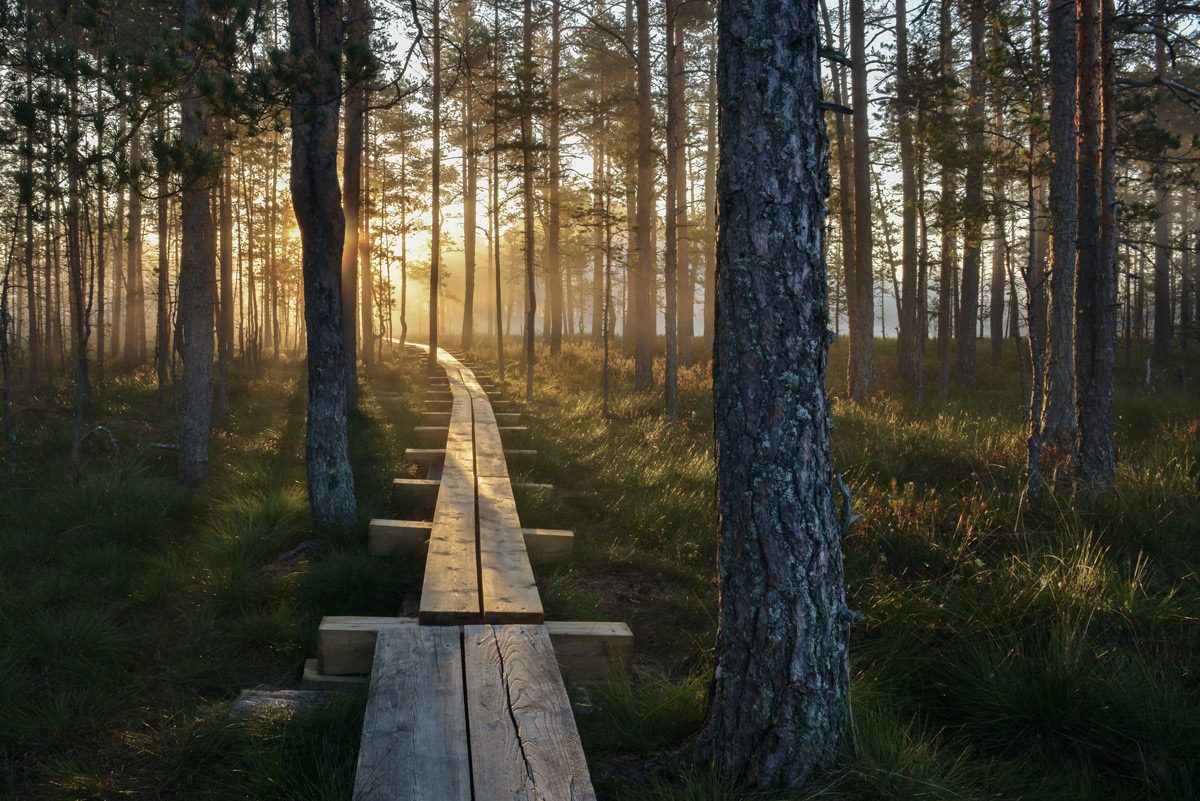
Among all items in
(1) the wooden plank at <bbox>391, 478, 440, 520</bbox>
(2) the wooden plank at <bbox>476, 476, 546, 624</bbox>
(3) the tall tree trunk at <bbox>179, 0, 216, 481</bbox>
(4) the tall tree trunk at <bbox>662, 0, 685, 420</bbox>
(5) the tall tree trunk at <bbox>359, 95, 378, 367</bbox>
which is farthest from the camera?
(5) the tall tree trunk at <bbox>359, 95, 378, 367</bbox>

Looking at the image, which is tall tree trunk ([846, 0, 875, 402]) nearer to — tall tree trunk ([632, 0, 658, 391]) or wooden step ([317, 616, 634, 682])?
tall tree trunk ([632, 0, 658, 391])

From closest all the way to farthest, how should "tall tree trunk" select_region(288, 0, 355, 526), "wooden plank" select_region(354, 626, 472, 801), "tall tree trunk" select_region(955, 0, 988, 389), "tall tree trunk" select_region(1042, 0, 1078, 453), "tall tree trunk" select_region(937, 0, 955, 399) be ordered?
"wooden plank" select_region(354, 626, 472, 801) → "tall tree trunk" select_region(288, 0, 355, 526) → "tall tree trunk" select_region(1042, 0, 1078, 453) → "tall tree trunk" select_region(937, 0, 955, 399) → "tall tree trunk" select_region(955, 0, 988, 389)

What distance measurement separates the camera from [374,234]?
26.8m

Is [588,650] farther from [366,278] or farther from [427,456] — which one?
[366,278]

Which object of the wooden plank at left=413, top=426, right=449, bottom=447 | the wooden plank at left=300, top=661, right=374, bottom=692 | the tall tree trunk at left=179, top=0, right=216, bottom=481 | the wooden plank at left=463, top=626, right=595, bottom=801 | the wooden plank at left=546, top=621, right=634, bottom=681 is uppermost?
the tall tree trunk at left=179, top=0, right=216, bottom=481

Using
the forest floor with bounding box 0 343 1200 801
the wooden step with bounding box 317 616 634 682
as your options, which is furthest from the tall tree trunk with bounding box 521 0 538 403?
the wooden step with bounding box 317 616 634 682

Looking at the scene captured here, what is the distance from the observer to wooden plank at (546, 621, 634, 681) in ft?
12.4

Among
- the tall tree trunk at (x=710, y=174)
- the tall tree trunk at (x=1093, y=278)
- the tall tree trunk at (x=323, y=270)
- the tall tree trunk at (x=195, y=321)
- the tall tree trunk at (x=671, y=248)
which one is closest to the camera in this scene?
the tall tree trunk at (x=323, y=270)

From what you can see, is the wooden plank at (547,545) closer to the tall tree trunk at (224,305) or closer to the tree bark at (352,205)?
the tree bark at (352,205)

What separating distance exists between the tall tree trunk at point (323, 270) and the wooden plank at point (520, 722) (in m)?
3.03

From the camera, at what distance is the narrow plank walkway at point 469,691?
7.82 ft

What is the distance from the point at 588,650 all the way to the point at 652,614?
1.13 meters

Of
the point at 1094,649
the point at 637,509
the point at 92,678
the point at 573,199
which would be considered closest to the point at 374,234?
the point at 573,199

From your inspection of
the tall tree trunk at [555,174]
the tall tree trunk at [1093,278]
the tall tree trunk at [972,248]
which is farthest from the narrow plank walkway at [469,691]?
the tall tree trunk at [555,174]
